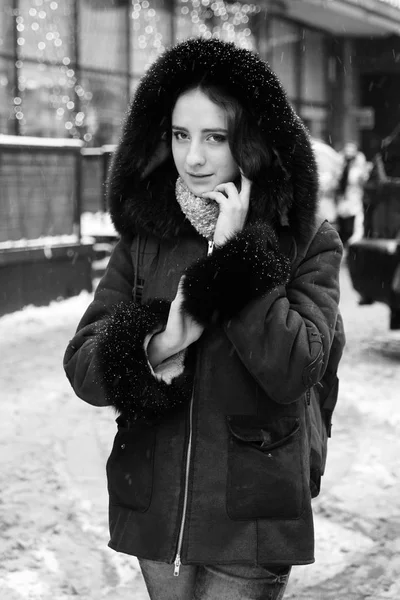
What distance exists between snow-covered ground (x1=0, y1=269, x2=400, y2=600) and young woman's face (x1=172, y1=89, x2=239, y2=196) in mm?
2041

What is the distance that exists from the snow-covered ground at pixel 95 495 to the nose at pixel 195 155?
209 centimetres

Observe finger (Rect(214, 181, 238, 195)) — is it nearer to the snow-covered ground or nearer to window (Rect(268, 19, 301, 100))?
the snow-covered ground

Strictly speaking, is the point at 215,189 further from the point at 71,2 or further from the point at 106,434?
the point at 71,2

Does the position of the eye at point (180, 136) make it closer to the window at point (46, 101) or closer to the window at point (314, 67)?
the window at point (46, 101)

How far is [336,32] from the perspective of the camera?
78.1 feet

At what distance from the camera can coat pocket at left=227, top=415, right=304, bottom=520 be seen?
74.5 inches

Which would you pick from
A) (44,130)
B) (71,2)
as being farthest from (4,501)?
(71,2)

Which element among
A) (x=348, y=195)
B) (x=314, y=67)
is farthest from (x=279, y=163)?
(x=314, y=67)

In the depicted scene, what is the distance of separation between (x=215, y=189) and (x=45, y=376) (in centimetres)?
537

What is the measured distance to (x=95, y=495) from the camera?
4.52 metres

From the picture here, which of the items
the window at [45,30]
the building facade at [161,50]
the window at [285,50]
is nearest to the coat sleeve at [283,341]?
the building facade at [161,50]

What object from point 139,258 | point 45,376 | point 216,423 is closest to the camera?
point 216,423

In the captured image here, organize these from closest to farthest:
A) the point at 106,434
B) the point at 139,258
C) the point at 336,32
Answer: the point at 139,258
the point at 106,434
the point at 336,32

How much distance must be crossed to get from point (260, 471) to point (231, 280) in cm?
42
